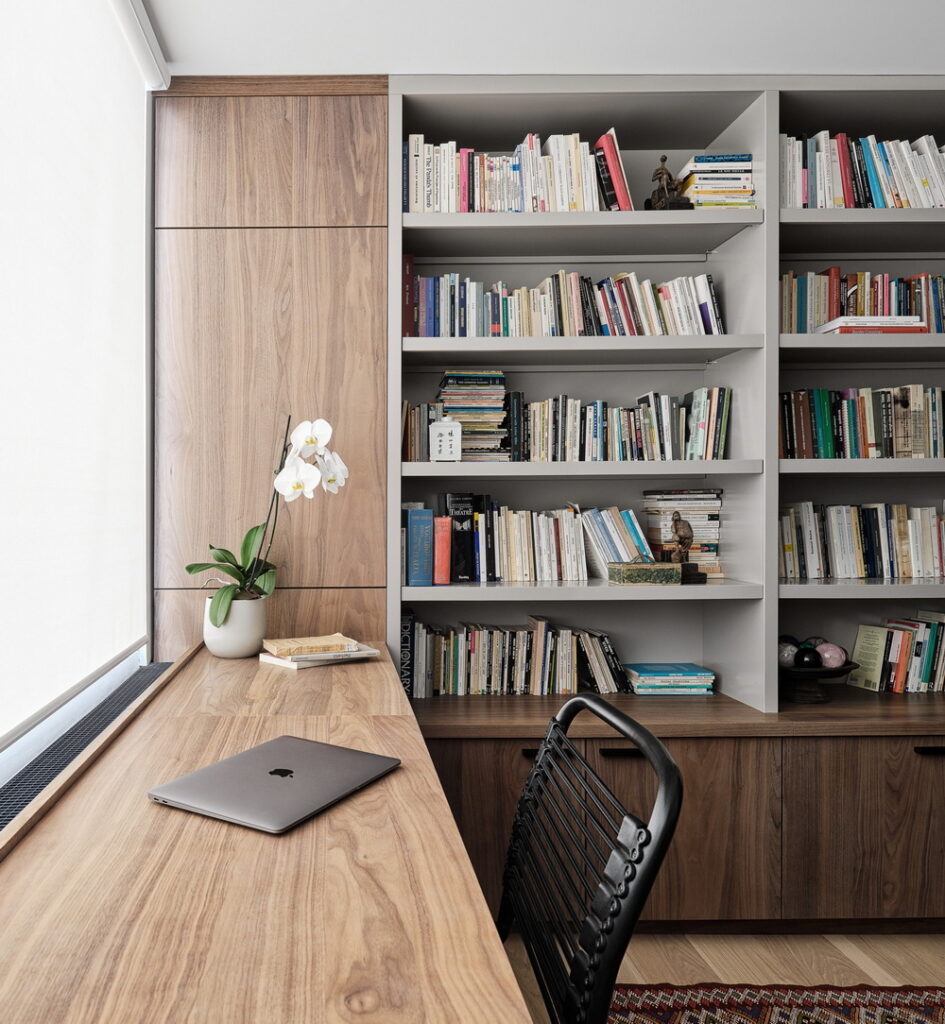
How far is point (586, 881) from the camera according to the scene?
1088mm

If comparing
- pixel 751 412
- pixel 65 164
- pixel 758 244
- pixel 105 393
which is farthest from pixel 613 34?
pixel 105 393

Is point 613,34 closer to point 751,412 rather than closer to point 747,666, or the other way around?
point 751,412

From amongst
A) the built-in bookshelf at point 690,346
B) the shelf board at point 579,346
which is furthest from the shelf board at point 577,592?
the shelf board at point 579,346

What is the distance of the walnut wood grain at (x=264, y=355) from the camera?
2373 millimetres

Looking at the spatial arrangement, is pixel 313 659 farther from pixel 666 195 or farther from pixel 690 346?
pixel 666 195

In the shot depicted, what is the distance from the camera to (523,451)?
8.25ft

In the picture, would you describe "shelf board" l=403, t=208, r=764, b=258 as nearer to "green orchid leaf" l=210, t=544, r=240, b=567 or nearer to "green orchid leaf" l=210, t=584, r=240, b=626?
"green orchid leaf" l=210, t=544, r=240, b=567

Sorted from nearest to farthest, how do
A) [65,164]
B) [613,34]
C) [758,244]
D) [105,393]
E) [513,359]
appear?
[65,164] < [105,393] < [613,34] < [758,244] < [513,359]

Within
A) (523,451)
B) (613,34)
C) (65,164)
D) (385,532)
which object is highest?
(613,34)

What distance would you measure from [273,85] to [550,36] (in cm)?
83

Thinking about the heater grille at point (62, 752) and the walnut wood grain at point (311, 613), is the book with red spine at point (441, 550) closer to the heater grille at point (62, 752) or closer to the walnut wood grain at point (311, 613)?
the walnut wood grain at point (311, 613)

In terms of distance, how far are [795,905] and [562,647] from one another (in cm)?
96

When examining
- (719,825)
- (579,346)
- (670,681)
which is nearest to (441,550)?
(579,346)

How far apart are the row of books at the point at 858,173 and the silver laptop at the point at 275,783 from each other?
2095 mm
